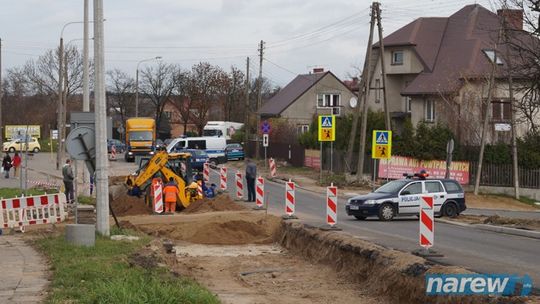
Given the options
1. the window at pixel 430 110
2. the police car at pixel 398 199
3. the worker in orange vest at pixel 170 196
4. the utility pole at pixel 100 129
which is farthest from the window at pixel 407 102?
the utility pole at pixel 100 129

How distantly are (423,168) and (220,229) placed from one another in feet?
92.5

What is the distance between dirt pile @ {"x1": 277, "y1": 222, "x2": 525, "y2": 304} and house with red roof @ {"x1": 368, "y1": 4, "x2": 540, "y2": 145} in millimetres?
28684

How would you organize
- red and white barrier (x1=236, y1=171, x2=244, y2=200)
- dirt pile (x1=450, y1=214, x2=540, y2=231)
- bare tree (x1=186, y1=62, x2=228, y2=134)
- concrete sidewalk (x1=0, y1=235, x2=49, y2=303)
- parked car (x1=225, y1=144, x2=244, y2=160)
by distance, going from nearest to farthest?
concrete sidewalk (x1=0, y1=235, x2=49, y2=303)
dirt pile (x1=450, y1=214, x2=540, y2=231)
red and white barrier (x1=236, y1=171, x2=244, y2=200)
parked car (x1=225, y1=144, x2=244, y2=160)
bare tree (x1=186, y1=62, x2=228, y2=134)

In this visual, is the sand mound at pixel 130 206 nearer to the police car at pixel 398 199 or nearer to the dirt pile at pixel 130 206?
the dirt pile at pixel 130 206

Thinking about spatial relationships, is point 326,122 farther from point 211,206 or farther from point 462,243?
point 462,243

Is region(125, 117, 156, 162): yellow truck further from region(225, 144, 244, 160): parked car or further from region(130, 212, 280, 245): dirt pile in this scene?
region(130, 212, 280, 245): dirt pile

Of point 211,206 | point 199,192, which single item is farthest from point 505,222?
point 199,192

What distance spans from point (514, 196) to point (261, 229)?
26.1 m

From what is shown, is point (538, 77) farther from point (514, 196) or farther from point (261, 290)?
point (514, 196)

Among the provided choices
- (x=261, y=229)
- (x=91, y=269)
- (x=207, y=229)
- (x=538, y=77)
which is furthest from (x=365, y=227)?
(x=91, y=269)

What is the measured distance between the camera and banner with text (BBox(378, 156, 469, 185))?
47.3 meters

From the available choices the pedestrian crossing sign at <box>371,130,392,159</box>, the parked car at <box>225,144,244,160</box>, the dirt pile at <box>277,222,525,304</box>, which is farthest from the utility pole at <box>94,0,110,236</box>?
the parked car at <box>225,144,244,160</box>

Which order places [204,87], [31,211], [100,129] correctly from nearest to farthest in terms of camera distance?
[100,129], [31,211], [204,87]

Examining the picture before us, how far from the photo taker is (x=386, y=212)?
Result: 86.1 ft
